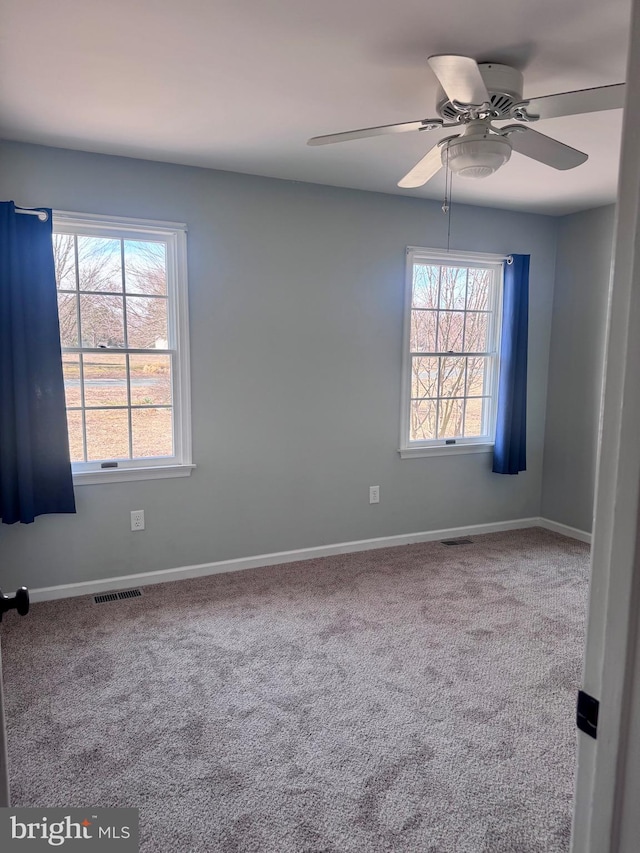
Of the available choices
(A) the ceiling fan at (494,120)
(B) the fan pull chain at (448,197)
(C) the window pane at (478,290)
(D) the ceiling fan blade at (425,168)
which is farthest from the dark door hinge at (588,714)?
(C) the window pane at (478,290)

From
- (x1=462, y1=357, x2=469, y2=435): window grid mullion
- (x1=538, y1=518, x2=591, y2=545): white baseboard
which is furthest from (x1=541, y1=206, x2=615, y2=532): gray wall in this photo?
(x1=462, y1=357, x2=469, y2=435): window grid mullion

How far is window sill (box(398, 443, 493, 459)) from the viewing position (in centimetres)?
422

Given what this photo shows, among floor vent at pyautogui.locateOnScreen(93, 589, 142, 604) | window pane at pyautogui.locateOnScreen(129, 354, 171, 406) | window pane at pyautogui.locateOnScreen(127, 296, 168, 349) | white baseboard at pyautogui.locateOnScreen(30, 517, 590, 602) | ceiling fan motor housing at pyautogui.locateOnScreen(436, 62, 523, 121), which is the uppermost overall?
ceiling fan motor housing at pyautogui.locateOnScreen(436, 62, 523, 121)

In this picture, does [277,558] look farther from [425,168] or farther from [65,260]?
[425,168]

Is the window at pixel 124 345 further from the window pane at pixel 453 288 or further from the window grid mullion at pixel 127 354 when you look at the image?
the window pane at pixel 453 288

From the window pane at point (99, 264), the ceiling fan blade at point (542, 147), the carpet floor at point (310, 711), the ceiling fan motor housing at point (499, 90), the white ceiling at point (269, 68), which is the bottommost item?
the carpet floor at point (310, 711)

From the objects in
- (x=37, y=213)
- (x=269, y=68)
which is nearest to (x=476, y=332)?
A: (x=269, y=68)

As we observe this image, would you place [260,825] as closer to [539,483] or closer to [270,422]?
[270,422]

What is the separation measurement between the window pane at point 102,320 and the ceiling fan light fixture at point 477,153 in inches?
83.1

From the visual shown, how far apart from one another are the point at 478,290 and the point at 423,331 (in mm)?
656

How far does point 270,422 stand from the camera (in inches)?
147

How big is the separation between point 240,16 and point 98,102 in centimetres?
98

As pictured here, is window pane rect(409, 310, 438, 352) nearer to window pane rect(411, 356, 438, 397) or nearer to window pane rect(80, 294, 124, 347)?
window pane rect(411, 356, 438, 397)

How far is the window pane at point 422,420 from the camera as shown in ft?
14.0
